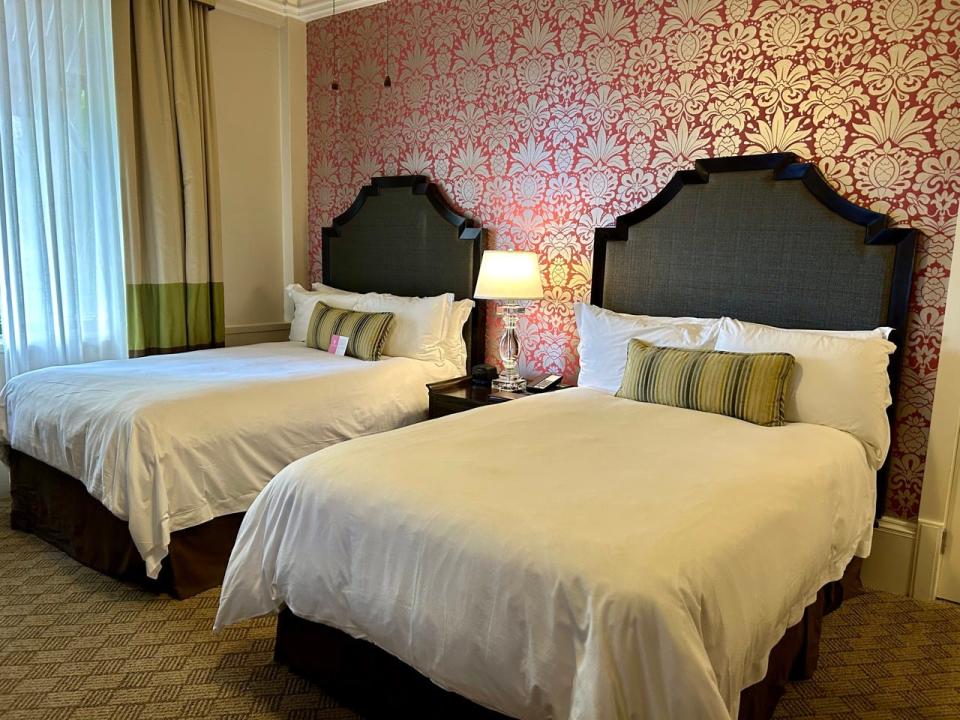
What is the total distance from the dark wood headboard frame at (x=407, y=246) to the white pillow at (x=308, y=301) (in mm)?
172

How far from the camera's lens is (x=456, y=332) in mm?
3822

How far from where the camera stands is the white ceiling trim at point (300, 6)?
4.26 meters

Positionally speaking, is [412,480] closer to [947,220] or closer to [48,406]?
[48,406]

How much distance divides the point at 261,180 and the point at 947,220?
12.2 feet

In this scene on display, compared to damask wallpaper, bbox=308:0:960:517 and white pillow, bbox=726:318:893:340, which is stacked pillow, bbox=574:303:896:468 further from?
damask wallpaper, bbox=308:0:960:517

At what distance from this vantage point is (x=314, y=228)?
4.74 meters

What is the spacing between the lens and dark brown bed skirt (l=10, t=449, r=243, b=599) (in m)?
2.68

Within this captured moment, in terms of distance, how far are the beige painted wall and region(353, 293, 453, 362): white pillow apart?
129 centimetres

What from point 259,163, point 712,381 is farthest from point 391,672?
point 259,163

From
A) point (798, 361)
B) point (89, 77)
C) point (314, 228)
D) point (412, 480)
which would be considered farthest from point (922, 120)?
point (89, 77)

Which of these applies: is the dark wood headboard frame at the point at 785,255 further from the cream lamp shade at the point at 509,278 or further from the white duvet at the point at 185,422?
the white duvet at the point at 185,422

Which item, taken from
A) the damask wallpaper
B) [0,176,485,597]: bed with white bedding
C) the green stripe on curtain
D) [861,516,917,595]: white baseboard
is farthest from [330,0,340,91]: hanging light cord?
[861,516,917,595]: white baseboard

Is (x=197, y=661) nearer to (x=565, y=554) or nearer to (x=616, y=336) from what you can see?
(x=565, y=554)

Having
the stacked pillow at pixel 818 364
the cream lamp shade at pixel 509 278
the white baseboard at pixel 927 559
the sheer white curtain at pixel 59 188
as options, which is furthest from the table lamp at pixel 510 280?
the sheer white curtain at pixel 59 188
